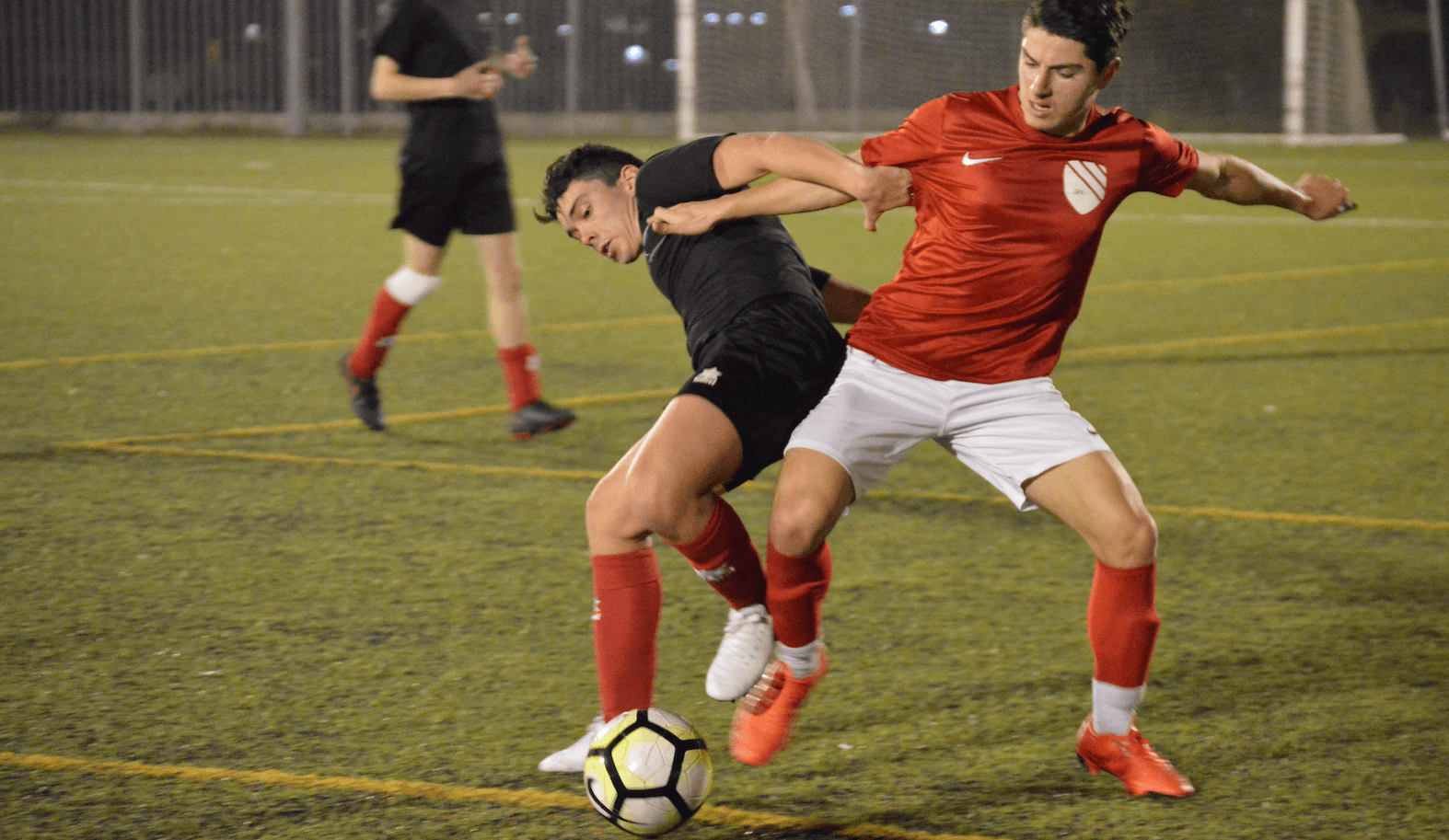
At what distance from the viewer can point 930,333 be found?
2893 millimetres

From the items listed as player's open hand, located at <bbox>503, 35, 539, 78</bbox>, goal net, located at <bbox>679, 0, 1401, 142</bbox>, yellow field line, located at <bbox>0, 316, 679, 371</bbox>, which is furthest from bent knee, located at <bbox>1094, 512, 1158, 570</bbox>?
goal net, located at <bbox>679, 0, 1401, 142</bbox>

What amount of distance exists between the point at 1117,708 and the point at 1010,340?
70 centimetres

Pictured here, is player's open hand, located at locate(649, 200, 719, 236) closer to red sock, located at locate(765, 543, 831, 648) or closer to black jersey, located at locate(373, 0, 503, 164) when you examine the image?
red sock, located at locate(765, 543, 831, 648)

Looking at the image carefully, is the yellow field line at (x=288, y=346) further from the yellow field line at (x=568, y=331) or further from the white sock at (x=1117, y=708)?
the white sock at (x=1117, y=708)

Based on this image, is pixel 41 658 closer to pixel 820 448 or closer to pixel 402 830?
pixel 402 830

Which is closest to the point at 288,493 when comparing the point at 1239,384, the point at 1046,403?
the point at 1046,403

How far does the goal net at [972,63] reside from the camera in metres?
21.2

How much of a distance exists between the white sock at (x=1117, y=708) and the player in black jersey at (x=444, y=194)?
3.03 metres

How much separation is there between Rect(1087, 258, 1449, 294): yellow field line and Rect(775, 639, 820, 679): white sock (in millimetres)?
6563

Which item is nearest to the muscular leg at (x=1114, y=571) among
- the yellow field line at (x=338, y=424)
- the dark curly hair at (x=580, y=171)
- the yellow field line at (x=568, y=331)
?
the dark curly hair at (x=580, y=171)

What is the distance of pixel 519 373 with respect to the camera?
5430 mm

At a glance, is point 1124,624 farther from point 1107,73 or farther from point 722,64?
point 722,64

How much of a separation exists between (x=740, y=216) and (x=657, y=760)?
99cm

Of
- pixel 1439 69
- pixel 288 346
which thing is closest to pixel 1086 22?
pixel 288 346
